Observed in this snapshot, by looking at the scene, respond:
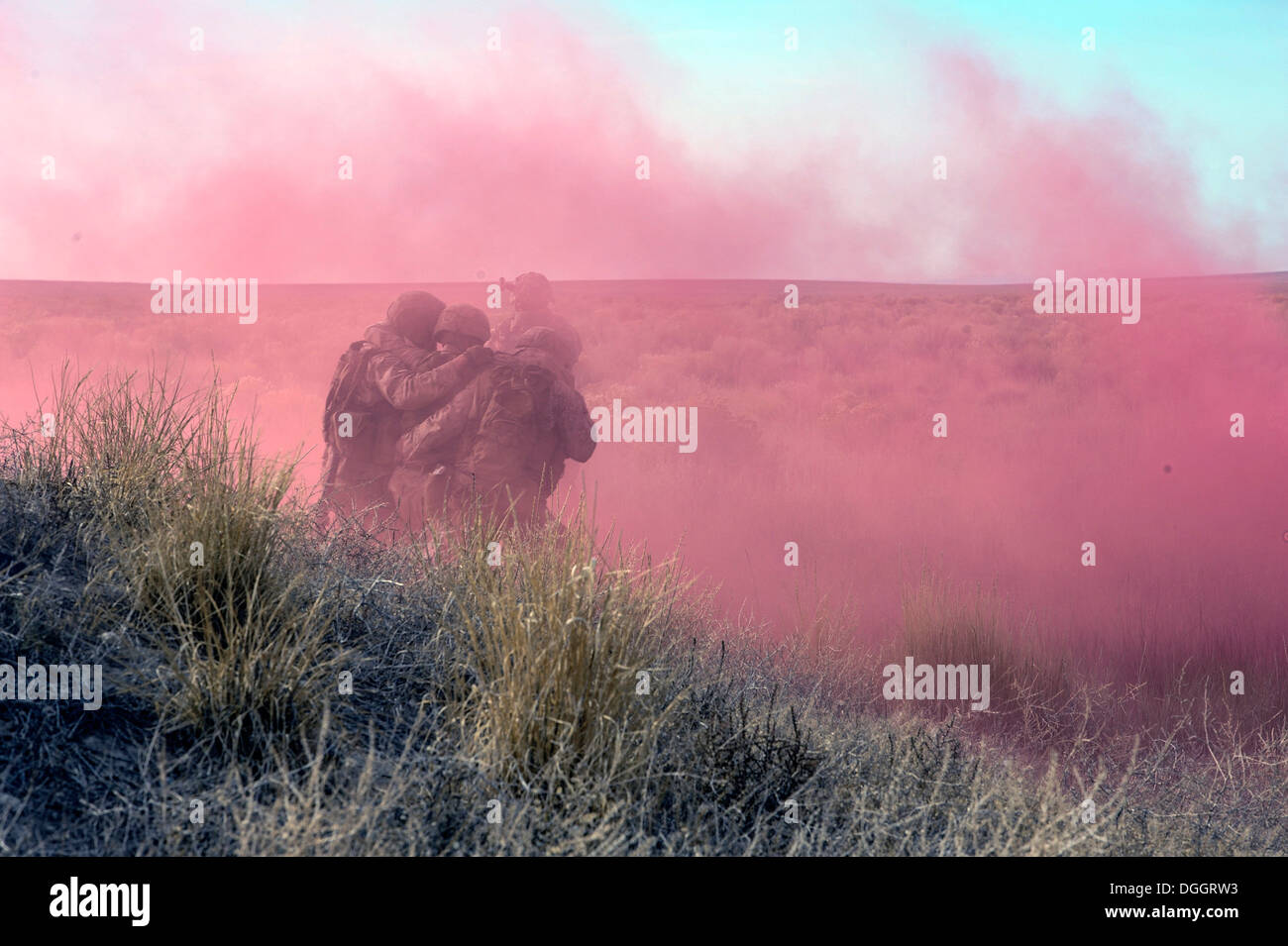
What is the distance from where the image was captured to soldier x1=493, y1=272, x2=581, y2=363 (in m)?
8.98

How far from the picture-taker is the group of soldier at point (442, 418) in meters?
7.64

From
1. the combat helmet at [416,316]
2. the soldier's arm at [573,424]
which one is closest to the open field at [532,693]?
the soldier's arm at [573,424]

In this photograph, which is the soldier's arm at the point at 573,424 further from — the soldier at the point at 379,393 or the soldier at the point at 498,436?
the soldier at the point at 379,393

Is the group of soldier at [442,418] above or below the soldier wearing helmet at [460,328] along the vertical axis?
below

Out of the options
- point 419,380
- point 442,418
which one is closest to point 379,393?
point 419,380

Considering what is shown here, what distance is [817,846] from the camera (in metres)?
→ 3.12

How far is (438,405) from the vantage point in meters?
7.78

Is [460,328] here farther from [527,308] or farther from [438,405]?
[527,308]

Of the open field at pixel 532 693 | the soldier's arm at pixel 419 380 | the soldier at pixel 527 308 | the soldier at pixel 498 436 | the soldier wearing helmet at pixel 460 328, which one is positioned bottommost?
the open field at pixel 532 693

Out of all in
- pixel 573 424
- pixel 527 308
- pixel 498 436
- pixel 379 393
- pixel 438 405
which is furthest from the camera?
pixel 527 308

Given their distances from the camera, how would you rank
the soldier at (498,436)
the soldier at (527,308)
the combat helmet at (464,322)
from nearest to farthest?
the soldier at (498,436) < the combat helmet at (464,322) < the soldier at (527,308)

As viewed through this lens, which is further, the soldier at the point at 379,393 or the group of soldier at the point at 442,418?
the soldier at the point at 379,393

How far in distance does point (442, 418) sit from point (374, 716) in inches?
173

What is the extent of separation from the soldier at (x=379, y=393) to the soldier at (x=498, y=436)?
0.52 feet
